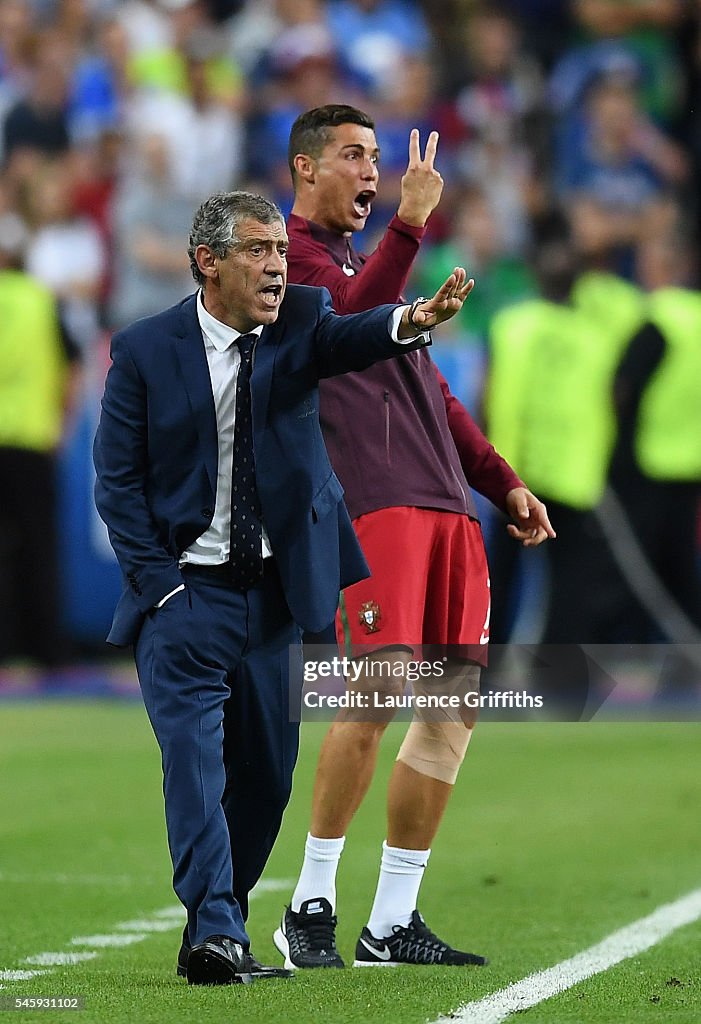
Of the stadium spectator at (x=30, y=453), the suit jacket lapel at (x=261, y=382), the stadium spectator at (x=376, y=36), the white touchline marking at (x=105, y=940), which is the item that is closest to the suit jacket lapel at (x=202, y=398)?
the suit jacket lapel at (x=261, y=382)

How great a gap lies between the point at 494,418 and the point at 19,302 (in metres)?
3.17

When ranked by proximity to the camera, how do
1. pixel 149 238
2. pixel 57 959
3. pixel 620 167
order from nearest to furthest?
pixel 57 959 → pixel 149 238 → pixel 620 167

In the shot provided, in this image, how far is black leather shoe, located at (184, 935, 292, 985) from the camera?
493 centimetres

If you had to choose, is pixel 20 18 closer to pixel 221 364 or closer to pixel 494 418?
pixel 494 418

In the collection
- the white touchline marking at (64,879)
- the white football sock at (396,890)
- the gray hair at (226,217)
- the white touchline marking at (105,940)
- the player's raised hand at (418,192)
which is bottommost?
the white touchline marking at (64,879)

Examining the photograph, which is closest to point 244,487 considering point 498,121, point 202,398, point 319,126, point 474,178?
point 202,398

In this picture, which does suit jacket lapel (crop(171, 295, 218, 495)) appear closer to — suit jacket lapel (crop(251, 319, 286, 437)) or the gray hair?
suit jacket lapel (crop(251, 319, 286, 437))

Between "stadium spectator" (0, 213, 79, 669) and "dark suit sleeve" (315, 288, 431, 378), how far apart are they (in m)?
8.07

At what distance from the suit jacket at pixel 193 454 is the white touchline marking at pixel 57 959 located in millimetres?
972

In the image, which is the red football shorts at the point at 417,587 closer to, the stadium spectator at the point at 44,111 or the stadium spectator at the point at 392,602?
the stadium spectator at the point at 392,602

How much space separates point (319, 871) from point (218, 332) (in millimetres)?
1602

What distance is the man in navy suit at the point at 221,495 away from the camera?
5.11 m

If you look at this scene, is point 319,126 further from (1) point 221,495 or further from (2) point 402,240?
(1) point 221,495

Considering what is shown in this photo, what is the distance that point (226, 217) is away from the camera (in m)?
5.16
